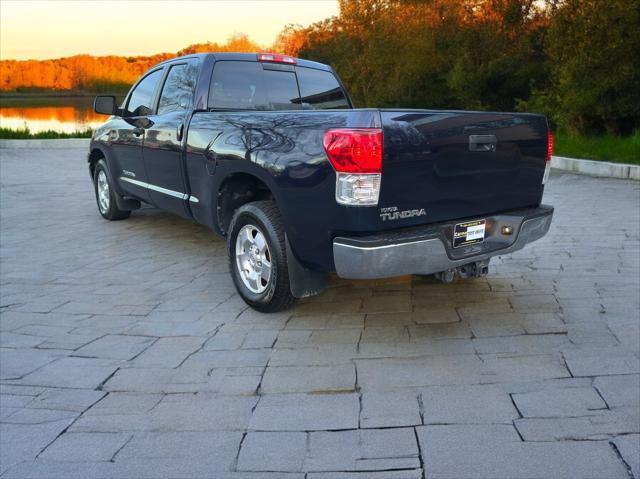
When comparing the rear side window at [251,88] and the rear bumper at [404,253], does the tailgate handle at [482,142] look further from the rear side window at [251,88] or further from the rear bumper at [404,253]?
the rear side window at [251,88]

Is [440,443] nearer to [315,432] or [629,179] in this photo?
[315,432]

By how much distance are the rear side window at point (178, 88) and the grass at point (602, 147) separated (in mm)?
9579

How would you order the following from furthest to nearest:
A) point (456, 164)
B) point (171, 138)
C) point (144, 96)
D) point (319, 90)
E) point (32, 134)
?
point (32, 134) < point (144, 96) < point (319, 90) < point (171, 138) < point (456, 164)

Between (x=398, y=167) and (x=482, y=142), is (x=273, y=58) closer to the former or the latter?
(x=482, y=142)

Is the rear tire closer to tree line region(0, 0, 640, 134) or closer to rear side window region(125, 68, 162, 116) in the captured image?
rear side window region(125, 68, 162, 116)

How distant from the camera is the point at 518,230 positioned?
409 cm

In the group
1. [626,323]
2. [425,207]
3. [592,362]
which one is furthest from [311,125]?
[626,323]

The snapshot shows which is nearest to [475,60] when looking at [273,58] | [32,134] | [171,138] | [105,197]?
[32,134]

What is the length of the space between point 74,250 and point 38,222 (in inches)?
77.9

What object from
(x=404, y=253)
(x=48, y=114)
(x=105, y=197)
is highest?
(x=48, y=114)

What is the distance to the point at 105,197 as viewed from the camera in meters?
8.05

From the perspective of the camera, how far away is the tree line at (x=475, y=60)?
13.0 m

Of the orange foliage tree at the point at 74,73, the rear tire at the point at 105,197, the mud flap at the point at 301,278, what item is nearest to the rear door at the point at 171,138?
the mud flap at the point at 301,278

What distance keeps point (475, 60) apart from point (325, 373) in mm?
28861
